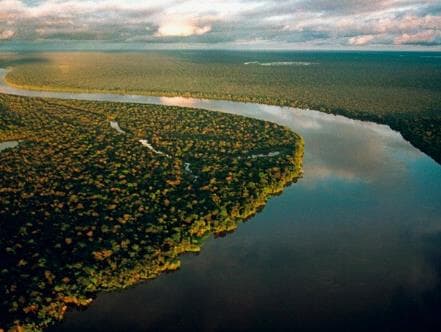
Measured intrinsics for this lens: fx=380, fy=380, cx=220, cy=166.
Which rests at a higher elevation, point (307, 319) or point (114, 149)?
point (114, 149)

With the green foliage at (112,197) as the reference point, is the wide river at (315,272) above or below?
below

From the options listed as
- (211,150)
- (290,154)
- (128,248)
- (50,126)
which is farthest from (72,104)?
(128,248)

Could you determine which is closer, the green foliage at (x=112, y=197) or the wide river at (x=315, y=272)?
the wide river at (x=315, y=272)

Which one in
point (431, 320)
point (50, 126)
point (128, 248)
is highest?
point (50, 126)

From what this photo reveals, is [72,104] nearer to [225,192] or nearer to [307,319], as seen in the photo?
[225,192]

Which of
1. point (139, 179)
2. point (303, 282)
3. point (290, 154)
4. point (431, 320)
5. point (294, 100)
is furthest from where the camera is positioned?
point (294, 100)
